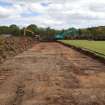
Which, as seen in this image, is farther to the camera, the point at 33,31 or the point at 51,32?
the point at 51,32

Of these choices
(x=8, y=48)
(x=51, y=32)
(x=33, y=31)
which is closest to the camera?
(x=8, y=48)

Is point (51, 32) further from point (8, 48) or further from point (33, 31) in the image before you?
point (8, 48)

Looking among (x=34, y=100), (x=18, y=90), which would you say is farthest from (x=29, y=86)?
(x=34, y=100)

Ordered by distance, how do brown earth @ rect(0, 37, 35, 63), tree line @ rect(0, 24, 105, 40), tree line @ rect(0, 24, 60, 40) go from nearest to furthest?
1. brown earth @ rect(0, 37, 35, 63)
2. tree line @ rect(0, 24, 105, 40)
3. tree line @ rect(0, 24, 60, 40)

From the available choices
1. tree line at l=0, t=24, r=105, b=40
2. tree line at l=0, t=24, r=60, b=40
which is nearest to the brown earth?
tree line at l=0, t=24, r=105, b=40

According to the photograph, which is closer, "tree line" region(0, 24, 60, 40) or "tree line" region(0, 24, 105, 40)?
"tree line" region(0, 24, 105, 40)

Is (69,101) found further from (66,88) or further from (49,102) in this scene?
(66,88)

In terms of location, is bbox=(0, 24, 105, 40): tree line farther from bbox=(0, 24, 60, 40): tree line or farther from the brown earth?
the brown earth

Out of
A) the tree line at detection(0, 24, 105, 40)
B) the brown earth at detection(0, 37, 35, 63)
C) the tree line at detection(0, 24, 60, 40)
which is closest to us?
the brown earth at detection(0, 37, 35, 63)

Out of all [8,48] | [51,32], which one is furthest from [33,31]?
[8,48]

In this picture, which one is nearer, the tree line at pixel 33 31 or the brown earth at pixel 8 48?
the brown earth at pixel 8 48

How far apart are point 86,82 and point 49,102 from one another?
3.69m

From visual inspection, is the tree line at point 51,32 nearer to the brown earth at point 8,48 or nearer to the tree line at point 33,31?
the tree line at point 33,31

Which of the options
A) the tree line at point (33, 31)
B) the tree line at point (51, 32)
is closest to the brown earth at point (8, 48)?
the tree line at point (51, 32)
